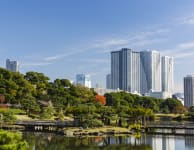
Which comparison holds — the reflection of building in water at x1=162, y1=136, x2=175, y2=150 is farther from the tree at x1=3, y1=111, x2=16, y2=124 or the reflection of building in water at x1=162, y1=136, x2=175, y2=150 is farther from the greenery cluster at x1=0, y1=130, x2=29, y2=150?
the greenery cluster at x1=0, y1=130, x2=29, y2=150

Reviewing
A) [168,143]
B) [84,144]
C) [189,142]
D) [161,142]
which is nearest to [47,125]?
[84,144]

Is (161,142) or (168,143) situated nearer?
(168,143)

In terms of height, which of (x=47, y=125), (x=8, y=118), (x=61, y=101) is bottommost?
(x=47, y=125)

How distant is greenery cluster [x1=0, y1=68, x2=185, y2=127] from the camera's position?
71562 millimetres

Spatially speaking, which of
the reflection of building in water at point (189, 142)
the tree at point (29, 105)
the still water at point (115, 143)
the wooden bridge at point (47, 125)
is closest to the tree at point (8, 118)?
the wooden bridge at point (47, 125)

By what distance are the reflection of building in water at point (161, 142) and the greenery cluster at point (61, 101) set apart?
1181 cm

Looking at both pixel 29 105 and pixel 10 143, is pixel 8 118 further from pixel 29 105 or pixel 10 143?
pixel 10 143

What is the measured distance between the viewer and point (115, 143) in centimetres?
5131

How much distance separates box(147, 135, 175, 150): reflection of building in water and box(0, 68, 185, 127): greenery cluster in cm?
1181

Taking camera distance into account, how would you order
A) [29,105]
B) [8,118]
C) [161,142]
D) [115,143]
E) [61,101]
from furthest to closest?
[61,101]
[29,105]
[8,118]
[161,142]
[115,143]

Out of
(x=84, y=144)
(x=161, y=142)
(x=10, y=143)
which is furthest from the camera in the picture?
(x=161, y=142)

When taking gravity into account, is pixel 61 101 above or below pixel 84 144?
above

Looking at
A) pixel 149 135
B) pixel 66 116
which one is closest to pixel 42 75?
pixel 66 116

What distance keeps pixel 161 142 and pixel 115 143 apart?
7.19 m
